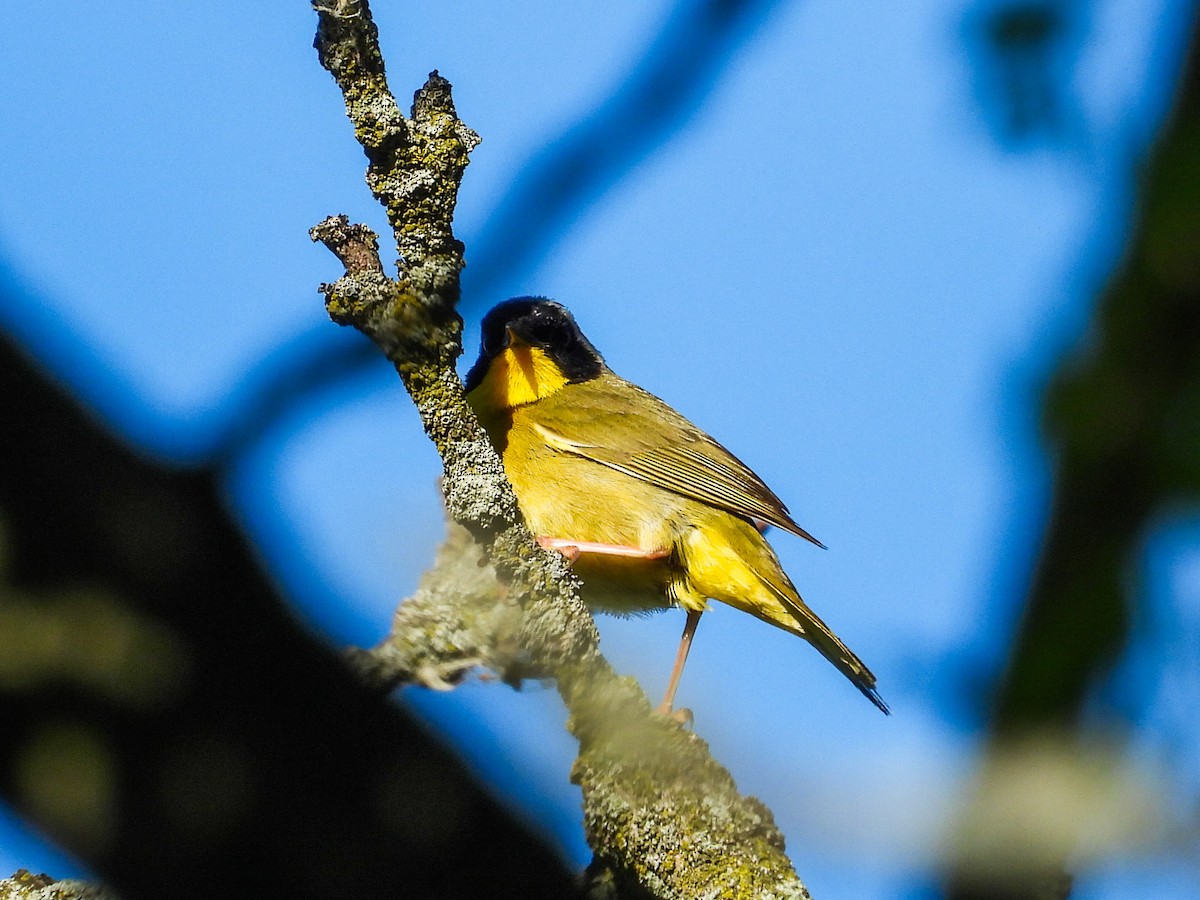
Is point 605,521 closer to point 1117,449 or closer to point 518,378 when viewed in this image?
point 518,378

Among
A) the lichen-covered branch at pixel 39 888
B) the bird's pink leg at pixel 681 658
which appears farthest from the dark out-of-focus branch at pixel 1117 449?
the bird's pink leg at pixel 681 658

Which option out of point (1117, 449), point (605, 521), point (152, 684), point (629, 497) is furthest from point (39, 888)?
point (629, 497)

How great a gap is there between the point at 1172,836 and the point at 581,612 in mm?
1743

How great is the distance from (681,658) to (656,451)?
143 cm

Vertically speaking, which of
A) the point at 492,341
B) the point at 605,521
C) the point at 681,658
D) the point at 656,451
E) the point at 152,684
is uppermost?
the point at 492,341

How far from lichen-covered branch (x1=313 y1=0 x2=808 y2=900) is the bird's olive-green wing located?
284 cm

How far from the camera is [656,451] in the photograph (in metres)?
6.60

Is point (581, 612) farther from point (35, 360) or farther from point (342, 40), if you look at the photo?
point (35, 360)

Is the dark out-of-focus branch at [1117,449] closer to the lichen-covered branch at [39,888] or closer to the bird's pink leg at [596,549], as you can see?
the lichen-covered branch at [39,888]

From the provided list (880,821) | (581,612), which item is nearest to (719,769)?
(581,612)

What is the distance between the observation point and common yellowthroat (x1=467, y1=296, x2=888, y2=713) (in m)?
5.87

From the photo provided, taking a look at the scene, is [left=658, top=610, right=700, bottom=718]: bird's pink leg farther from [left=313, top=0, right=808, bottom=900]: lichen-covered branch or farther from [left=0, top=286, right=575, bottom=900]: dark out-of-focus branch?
[left=0, top=286, right=575, bottom=900]: dark out-of-focus branch

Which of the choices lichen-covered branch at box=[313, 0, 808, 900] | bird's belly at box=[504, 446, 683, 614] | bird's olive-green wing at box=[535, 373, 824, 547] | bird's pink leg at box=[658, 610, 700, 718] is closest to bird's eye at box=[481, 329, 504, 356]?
bird's olive-green wing at box=[535, 373, 824, 547]

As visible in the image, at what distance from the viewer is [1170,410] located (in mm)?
1644
